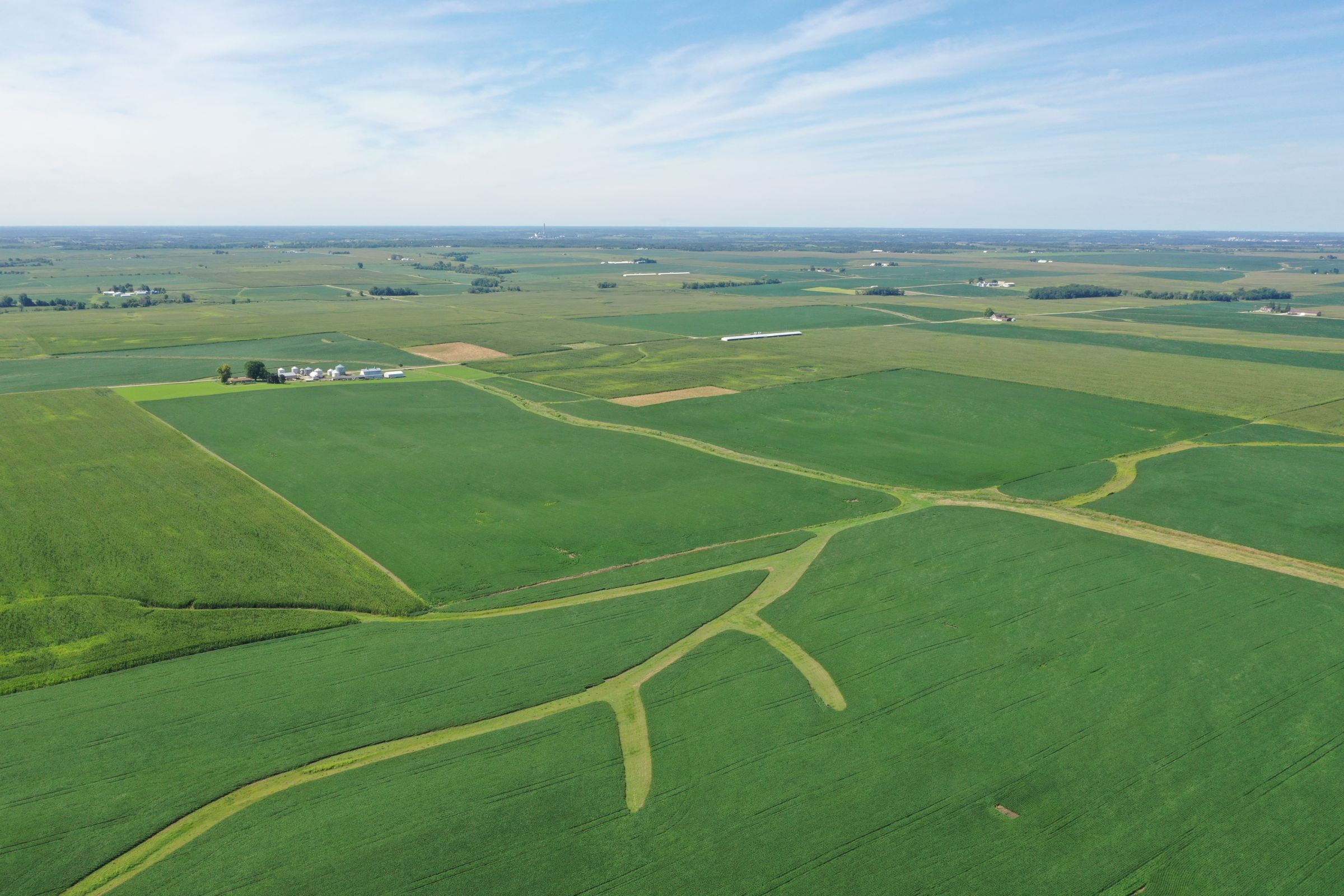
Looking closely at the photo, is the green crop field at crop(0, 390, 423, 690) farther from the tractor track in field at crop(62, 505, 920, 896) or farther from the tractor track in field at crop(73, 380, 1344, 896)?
the tractor track in field at crop(62, 505, 920, 896)

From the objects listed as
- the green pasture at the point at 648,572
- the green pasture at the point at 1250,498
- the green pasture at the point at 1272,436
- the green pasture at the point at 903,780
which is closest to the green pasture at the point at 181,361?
the green pasture at the point at 648,572

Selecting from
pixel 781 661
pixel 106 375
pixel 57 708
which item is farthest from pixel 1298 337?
pixel 106 375

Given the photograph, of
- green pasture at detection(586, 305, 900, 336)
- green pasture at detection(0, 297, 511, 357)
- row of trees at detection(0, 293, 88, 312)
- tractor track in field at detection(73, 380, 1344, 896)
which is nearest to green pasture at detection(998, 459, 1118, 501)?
tractor track in field at detection(73, 380, 1344, 896)

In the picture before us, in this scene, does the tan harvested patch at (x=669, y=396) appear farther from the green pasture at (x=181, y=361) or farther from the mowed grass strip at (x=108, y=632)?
the mowed grass strip at (x=108, y=632)

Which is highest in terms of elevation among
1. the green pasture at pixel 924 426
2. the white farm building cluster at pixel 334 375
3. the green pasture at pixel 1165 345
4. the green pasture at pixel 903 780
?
the green pasture at pixel 1165 345

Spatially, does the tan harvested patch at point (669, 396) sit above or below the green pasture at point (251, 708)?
above

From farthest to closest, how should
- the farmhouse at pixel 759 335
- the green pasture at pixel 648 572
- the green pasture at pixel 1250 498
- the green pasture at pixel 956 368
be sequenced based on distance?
the farmhouse at pixel 759 335, the green pasture at pixel 956 368, the green pasture at pixel 1250 498, the green pasture at pixel 648 572
